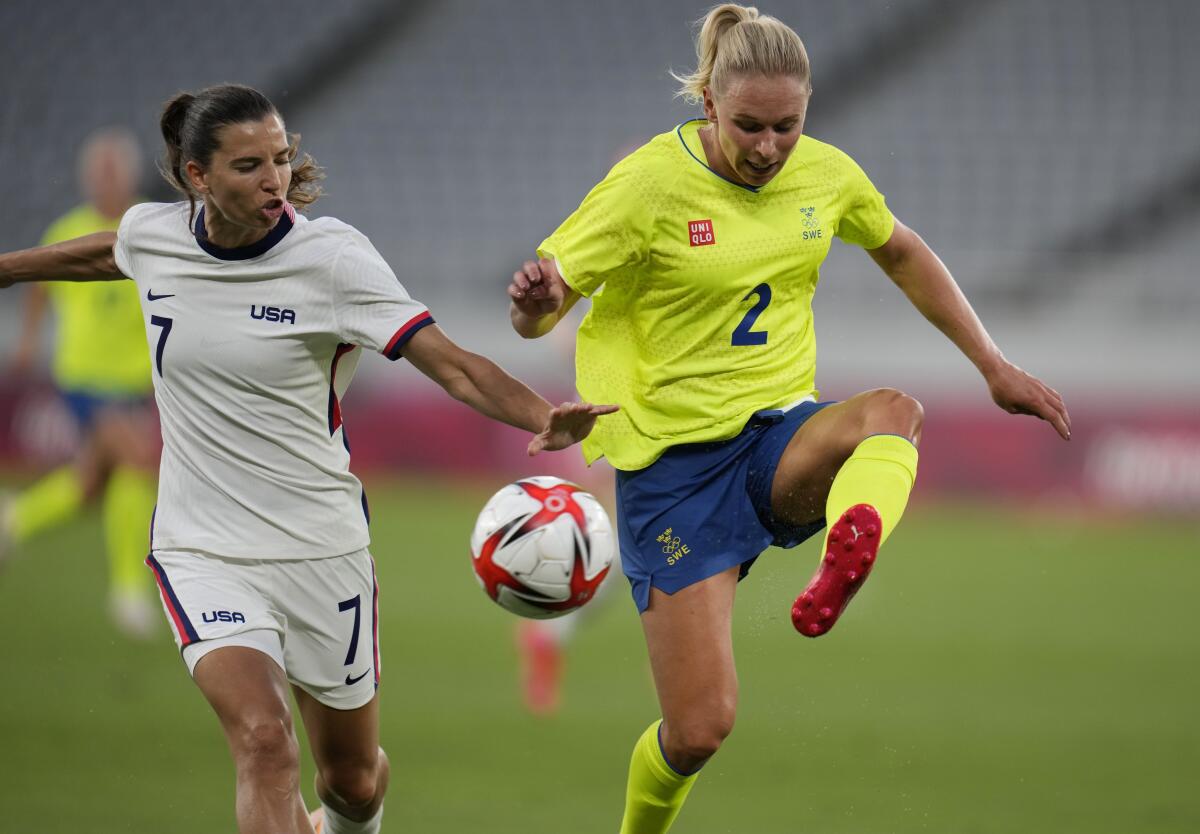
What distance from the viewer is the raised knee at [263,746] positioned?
382 cm

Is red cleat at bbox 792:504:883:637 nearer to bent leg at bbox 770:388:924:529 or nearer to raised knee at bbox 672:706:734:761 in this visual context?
bent leg at bbox 770:388:924:529

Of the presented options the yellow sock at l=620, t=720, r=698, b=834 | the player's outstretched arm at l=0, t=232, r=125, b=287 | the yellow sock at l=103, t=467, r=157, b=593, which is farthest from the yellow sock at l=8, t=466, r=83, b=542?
the yellow sock at l=620, t=720, r=698, b=834

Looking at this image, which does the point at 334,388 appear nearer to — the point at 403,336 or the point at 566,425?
the point at 403,336

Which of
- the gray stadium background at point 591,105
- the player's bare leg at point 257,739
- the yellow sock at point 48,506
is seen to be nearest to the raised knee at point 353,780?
the player's bare leg at point 257,739

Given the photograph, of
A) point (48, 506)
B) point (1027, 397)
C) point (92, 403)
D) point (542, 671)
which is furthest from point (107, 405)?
point (1027, 397)

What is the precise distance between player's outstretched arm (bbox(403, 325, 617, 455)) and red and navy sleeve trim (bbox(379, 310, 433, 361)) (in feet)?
0.05

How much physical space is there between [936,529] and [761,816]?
8.45 m

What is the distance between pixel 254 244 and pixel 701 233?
1223mm

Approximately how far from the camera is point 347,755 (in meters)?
4.49

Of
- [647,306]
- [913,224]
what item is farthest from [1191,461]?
[647,306]

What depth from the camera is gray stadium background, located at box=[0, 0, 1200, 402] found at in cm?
1711

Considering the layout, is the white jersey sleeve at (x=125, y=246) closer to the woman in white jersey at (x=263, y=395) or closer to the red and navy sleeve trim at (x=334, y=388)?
the woman in white jersey at (x=263, y=395)

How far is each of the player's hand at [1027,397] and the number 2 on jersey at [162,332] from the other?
89.2 inches

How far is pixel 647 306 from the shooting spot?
15.3 ft
